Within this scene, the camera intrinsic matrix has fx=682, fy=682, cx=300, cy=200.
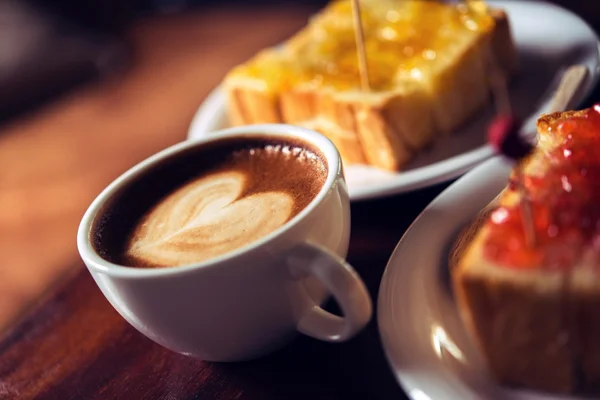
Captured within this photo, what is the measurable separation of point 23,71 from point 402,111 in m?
2.91

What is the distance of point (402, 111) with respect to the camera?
137 cm

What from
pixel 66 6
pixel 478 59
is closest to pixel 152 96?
pixel 66 6

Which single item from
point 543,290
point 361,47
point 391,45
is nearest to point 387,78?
point 391,45

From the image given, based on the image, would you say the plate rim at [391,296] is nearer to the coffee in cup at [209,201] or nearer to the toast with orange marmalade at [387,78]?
the coffee in cup at [209,201]

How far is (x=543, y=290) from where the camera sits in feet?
2.05

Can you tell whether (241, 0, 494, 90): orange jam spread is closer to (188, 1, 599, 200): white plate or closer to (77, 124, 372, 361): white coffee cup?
(188, 1, 599, 200): white plate

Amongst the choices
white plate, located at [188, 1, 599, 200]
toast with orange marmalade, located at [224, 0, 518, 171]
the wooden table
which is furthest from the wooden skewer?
the wooden table

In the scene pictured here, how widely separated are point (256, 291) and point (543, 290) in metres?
0.29

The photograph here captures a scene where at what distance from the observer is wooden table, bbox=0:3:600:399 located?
819 mm

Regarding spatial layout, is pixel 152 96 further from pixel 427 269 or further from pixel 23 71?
pixel 427 269

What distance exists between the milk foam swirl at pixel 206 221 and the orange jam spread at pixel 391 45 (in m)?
0.59

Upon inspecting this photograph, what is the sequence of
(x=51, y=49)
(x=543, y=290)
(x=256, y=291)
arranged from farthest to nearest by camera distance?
(x=51, y=49), (x=256, y=291), (x=543, y=290)

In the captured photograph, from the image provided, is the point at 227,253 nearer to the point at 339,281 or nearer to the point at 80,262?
the point at 339,281

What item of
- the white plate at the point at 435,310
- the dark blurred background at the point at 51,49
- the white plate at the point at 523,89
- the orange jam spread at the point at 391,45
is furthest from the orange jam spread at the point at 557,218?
the dark blurred background at the point at 51,49
